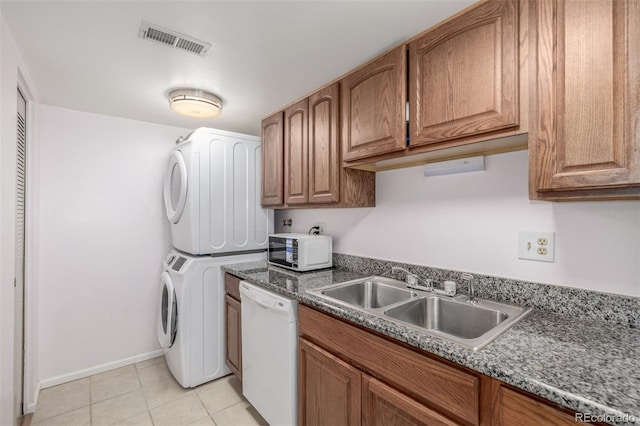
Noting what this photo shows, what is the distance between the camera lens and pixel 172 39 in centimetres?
146

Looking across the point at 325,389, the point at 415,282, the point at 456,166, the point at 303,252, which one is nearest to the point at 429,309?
the point at 415,282

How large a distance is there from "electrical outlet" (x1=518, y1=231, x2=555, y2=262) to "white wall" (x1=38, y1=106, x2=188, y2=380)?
9.16ft

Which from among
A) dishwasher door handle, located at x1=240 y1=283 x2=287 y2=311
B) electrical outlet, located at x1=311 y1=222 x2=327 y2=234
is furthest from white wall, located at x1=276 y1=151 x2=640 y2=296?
dishwasher door handle, located at x1=240 y1=283 x2=287 y2=311

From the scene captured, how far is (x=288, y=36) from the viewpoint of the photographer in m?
1.46

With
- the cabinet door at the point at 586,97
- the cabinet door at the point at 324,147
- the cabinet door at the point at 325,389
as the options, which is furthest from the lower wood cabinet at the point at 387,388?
the cabinet door at the point at 324,147

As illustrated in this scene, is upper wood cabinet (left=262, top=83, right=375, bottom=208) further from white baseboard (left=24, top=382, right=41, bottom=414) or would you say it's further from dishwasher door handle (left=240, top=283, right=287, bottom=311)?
white baseboard (left=24, top=382, right=41, bottom=414)

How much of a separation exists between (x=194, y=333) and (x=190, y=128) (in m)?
1.93

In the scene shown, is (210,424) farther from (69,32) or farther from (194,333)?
(69,32)

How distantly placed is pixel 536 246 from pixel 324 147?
125 centimetres

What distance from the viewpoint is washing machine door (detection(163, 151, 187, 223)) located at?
2260 millimetres

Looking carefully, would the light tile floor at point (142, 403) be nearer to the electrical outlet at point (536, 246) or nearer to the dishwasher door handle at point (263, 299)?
the dishwasher door handle at point (263, 299)

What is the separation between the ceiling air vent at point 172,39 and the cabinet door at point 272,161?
0.86m

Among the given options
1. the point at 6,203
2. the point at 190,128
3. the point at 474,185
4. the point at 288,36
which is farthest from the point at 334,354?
the point at 190,128

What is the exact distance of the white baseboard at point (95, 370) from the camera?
2.31m
